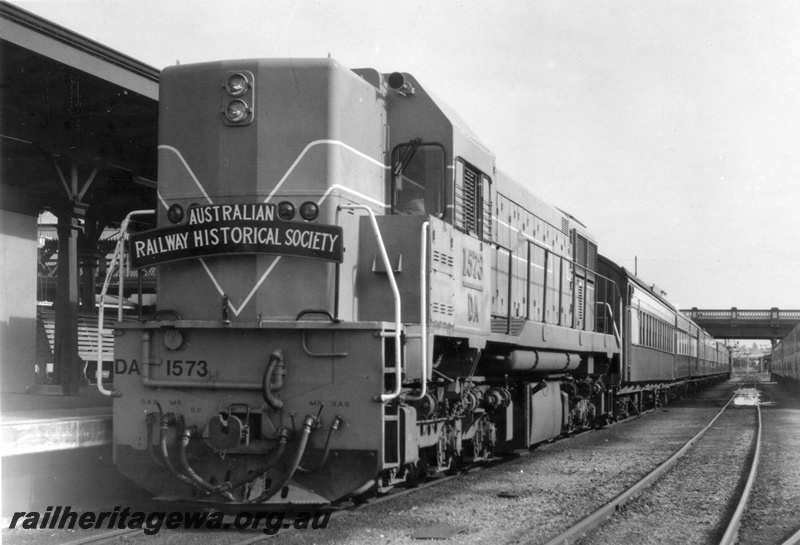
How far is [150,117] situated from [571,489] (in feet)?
26.1

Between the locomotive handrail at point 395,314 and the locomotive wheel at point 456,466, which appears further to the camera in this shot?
the locomotive wheel at point 456,466

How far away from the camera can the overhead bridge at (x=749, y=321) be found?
62.8 metres

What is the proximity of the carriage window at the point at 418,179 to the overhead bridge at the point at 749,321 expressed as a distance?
58276mm

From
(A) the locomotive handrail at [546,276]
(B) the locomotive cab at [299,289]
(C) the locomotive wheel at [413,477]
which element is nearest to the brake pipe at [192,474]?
(B) the locomotive cab at [299,289]

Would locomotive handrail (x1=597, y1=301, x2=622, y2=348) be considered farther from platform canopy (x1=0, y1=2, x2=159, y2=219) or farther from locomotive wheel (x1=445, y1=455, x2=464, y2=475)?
platform canopy (x1=0, y1=2, x2=159, y2=219)

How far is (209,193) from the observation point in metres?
7.04

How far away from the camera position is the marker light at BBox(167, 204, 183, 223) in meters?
6.96

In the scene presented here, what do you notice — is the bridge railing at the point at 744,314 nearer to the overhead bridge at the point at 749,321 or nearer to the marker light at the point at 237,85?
the overhead bridge at the point at 749,321

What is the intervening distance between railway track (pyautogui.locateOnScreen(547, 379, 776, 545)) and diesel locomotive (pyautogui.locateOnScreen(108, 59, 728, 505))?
159cm

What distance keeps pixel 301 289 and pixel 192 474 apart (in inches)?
64.6

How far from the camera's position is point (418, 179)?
7723mm

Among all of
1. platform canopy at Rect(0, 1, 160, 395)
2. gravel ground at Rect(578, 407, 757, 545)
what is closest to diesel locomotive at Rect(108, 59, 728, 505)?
gravel ground at Rect(578, 407, 757, 545)

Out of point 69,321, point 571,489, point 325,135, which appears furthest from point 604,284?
point 325,135

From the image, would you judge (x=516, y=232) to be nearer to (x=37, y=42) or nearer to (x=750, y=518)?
(x=750, y=518)
